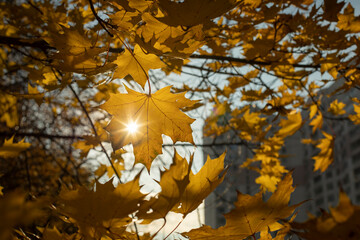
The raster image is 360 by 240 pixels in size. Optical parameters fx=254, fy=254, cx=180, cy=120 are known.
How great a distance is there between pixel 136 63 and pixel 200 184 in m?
0.41

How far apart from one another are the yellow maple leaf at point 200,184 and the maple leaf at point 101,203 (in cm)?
11

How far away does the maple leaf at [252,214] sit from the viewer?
46 centimetres

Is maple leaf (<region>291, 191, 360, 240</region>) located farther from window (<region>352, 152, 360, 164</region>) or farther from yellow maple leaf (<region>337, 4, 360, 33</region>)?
A: window (<region>352, 152, 360, 164</region>)

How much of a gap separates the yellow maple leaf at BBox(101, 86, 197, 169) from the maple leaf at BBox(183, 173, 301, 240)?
29 cm

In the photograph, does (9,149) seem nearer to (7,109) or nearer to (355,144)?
(7,109)

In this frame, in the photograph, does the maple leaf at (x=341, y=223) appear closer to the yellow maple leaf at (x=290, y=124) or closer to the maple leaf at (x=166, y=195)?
the maple leaf at (x=166, y=195)

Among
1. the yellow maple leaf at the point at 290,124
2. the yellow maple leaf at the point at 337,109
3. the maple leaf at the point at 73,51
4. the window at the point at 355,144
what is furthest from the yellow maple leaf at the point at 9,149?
the window at the point at 355,144

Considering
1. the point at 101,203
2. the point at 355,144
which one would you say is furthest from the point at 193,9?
the point at 355,144

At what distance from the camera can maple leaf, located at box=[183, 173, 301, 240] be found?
1.51ft

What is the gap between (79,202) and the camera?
1.44ft

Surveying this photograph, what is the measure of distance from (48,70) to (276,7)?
0.94m

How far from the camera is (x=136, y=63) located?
75cm

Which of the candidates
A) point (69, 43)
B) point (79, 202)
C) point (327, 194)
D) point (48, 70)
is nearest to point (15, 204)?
point (79, 202)

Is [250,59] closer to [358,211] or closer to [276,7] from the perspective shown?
[276,7]
